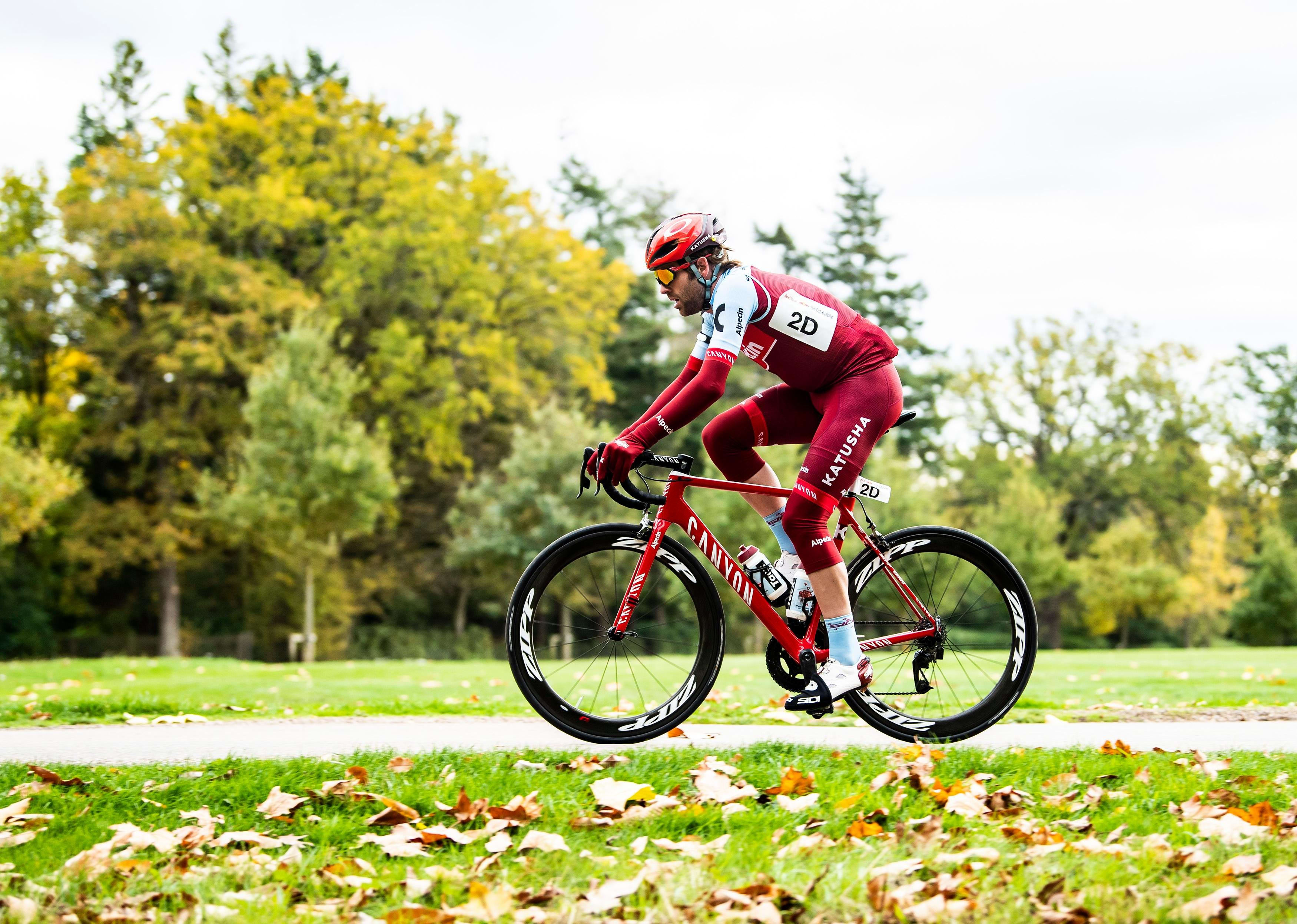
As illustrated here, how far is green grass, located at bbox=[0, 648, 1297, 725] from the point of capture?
7.38 m

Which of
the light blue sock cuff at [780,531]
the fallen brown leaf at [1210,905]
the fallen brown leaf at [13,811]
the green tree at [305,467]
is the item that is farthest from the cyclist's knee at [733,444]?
the green tree at [305,467]

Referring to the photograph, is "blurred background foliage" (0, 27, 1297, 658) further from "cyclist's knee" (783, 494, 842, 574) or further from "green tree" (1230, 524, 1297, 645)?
"cyclist's knee" (783, 494, 842, 574)

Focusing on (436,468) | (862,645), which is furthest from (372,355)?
(862,645)

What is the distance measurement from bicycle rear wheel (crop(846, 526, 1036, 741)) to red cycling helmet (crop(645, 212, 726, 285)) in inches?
59.4

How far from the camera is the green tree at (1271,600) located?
37625mm

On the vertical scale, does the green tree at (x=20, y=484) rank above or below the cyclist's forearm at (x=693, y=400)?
above

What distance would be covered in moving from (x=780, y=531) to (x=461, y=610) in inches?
1253

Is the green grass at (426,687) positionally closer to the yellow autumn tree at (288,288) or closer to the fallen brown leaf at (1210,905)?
the fallen brown leaf at (1210,905)

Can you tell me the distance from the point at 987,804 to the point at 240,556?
3509 cm

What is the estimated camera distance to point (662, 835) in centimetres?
345

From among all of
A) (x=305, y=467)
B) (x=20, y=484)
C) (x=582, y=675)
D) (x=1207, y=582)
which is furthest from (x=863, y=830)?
(x=1207, y=582)

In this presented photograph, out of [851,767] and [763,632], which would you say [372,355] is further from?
[851,767]

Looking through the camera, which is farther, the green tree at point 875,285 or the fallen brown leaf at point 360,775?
the green tree at point 875,285

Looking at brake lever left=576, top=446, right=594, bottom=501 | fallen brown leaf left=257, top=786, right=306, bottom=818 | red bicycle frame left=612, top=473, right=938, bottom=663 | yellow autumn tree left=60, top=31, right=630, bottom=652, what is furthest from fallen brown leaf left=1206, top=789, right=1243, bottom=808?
yellow autumn tree left=60, top=31, right=630, bottom=652
